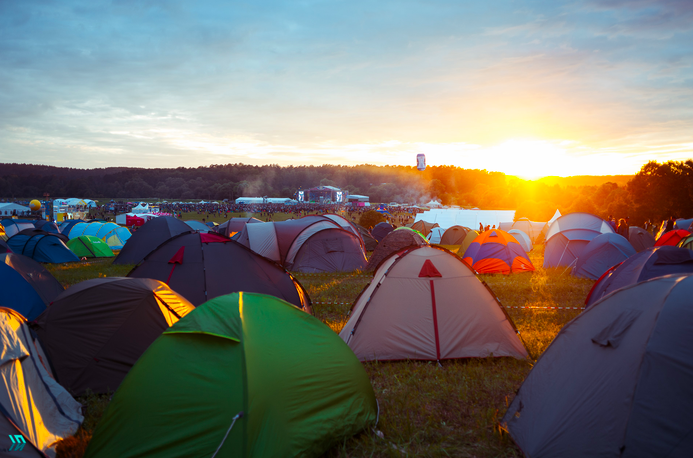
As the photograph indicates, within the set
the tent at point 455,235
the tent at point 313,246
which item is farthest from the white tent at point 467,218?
the tent at point 313,246

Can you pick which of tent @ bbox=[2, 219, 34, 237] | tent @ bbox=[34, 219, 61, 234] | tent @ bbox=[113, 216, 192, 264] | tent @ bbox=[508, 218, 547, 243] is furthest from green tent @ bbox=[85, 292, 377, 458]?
tent @ bbox=[34, 219, 61, 234]

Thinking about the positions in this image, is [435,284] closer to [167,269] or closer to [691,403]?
[691,403]

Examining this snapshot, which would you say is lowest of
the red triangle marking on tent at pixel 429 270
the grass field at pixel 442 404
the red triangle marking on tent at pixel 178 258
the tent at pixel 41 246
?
the grass field at pixel 442 404

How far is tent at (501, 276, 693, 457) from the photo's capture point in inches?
121

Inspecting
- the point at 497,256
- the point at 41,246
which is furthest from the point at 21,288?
the point at 497,256

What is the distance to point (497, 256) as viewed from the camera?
49.8 ft

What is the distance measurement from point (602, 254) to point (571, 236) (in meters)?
1.63

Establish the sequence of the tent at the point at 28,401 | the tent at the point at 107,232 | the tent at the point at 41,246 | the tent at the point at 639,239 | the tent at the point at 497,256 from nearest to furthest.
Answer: the tent at the point at 28,401 < the tent at the point at 497,256 < the tent at the point at 41,246 < the tent at the point at 639,239 < the tent at the point at 107,232

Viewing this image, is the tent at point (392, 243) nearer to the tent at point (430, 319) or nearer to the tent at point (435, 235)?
the tent at point (430, 319)

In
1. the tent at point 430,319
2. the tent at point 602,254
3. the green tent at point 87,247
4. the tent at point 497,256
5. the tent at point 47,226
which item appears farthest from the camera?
the tent at point 47,226

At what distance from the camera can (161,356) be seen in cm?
400

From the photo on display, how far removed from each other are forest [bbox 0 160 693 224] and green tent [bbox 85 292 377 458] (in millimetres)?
50186

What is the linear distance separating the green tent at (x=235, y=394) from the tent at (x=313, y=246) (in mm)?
11191

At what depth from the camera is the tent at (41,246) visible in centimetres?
1791
